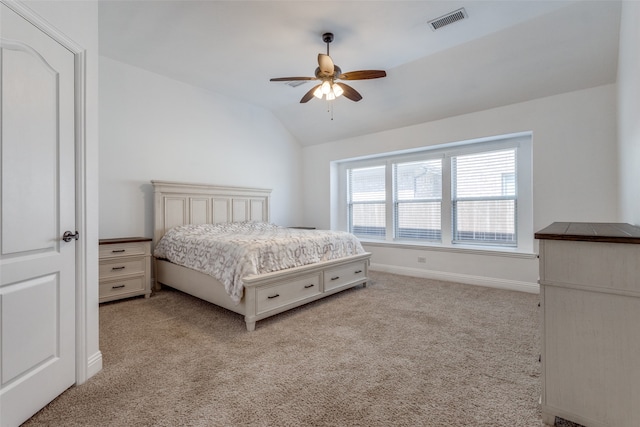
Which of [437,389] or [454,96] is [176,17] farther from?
[437,389]

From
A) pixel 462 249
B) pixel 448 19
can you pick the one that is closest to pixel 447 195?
pixel 462 249

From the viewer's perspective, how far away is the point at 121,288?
3373 mm

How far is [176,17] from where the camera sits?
2.90 meters

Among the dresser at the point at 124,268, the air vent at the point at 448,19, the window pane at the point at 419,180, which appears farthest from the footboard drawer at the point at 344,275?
the air vent at the point at 448,19

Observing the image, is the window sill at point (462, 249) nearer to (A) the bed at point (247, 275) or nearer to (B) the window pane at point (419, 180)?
(B) the window pane at point (419, 180)

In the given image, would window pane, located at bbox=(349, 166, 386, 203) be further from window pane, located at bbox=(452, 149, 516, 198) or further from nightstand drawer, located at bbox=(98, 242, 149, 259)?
nightstand drawer, located at bbox=(98, 242, 149, 259)

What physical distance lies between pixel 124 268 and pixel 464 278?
4.55 metres

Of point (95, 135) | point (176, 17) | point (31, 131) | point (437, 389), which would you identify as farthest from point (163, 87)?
point (437, 389)

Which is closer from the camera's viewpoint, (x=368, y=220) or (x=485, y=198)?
(x=485, y=198)

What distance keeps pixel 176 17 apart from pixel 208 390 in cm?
337

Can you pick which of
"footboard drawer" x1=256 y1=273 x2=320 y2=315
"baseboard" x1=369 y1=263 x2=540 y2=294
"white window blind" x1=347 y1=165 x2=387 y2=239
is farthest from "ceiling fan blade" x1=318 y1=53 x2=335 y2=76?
"baseboard" x1=369 y1=263 x2=540 y2=294

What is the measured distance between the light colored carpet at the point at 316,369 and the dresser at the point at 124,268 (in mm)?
285

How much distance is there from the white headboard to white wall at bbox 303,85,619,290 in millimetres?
2737

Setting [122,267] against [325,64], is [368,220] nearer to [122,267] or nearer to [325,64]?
[325,64]
